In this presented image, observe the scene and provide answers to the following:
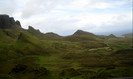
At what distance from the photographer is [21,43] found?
165875mm

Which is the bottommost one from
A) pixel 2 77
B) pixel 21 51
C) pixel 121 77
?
pixel 121 77

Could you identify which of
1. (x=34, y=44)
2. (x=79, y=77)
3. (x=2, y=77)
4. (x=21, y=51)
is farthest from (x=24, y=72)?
(x=34, y=44)

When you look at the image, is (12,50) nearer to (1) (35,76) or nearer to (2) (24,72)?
(2) (24,72)

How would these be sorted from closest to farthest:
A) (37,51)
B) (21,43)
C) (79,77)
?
(79,77) → (37,51) → (21,43)

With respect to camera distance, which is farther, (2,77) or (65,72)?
(65,72)

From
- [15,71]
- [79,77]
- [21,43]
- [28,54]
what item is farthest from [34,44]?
[79,77]

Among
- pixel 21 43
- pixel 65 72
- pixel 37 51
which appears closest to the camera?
pixel 65 72

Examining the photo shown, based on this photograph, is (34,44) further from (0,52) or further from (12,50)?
(0,52)

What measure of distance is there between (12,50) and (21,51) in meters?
9.27

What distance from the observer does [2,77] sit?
63906mm

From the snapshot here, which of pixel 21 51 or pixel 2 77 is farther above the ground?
pixel 21 51

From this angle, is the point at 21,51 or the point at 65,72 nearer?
the point at 65,72

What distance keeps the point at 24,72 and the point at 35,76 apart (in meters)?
9.83

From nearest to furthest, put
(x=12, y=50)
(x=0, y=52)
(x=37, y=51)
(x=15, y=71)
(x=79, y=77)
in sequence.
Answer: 1. (x=79, y=77)
2. (x=15, y=71)
3. (x=0, y=52)
4. (x=12, y=50)
5. (x=37, y=51)
